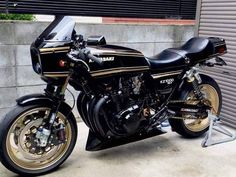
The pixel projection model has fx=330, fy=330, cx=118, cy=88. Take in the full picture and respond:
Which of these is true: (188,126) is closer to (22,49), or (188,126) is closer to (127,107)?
(127,107)

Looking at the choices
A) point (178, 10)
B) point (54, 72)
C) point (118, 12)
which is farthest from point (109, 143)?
point (178, 10)

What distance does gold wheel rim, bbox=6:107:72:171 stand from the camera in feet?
8.60

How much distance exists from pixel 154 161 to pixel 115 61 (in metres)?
1.02

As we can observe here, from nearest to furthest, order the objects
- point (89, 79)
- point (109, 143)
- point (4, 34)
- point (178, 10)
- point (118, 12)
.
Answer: point (89, 79) → point (109, 143) → point (4, 34) → point (118, 12) → point (178, 10)

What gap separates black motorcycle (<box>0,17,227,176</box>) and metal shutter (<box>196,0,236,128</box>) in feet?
2.00

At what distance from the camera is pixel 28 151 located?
273cm

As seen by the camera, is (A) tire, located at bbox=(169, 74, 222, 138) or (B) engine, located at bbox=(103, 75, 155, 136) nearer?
(B) engine, located at bbox=(103, 75, 155, 136)

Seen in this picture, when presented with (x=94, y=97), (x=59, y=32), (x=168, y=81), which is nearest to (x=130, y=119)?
(x=94, y=97)

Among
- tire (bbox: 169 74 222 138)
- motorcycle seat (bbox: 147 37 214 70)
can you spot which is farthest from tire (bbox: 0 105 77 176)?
tire (bbox: 169 74 222 138)

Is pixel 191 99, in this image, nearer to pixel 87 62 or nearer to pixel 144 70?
pixel 144 70

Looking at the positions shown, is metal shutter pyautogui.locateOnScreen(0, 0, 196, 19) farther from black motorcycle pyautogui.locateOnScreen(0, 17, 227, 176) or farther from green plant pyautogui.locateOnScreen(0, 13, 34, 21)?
black motorcycle pyautogui.locateOnScreen(0, 17, 227, 176)

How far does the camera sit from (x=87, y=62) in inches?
105

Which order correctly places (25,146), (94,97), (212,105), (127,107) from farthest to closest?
(212,105), (127,107), (94,97), (25,146)

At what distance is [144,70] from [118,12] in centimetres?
155
